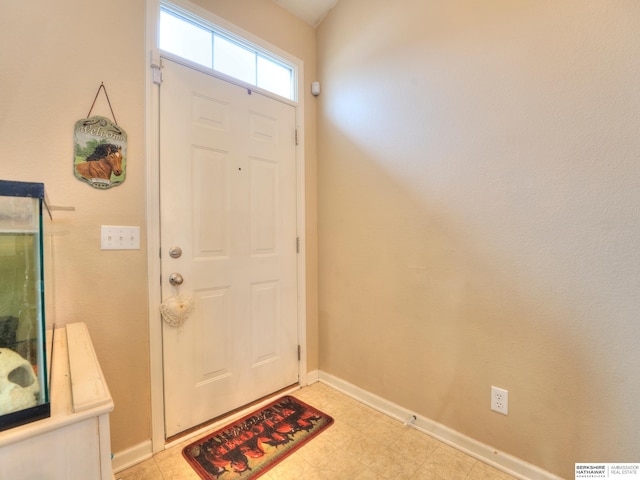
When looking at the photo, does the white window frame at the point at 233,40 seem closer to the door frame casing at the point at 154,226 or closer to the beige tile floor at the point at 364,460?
the door frame casing at the point at 154,226

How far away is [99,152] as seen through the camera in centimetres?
143

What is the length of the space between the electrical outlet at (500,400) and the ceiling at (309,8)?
2.73 meters

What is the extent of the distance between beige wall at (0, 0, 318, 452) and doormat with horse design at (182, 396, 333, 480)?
13.5 inches

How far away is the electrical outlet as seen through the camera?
1462 mm

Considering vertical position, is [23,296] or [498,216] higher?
[498,216]

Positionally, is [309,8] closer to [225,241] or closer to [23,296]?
[225,241]

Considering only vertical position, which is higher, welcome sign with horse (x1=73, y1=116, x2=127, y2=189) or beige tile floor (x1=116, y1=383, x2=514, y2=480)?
welcome sign with horse (x1=73, y1=116, x2=127, y2=189)

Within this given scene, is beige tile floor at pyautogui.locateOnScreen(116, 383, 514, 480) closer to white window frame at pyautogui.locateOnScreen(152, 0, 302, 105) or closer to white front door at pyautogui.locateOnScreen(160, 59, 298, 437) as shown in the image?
white front door at pyautogui.locateOnScreen(160, 59, 298, 437)

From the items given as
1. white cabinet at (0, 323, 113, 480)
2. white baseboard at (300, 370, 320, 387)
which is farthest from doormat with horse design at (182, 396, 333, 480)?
white cabinet at (0, 323, 113, 480)

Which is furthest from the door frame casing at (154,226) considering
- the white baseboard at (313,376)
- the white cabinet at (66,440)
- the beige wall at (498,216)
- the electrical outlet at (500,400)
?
the electrical outlet at (500,400)

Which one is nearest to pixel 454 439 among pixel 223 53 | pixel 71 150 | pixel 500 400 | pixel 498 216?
pixel 500 400

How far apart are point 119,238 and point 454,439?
2.07 metres

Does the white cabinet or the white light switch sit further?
the white light switch

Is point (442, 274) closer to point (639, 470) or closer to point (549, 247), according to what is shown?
point (549, 247)
